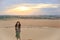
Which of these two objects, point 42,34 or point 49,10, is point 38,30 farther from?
point 49,10

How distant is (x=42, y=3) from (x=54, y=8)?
7 cm

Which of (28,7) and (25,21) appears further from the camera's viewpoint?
(28,7)

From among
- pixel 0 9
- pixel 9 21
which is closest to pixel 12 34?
pixel 9 21

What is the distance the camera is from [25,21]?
545 millimetres

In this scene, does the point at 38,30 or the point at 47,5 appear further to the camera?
the point at 47,5

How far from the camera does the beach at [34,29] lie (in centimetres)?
53

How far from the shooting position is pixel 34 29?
53 cm

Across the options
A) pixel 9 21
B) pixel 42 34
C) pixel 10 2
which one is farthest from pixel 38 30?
pixel 10 2

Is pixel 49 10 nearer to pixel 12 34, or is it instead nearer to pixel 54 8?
pixel 54 8

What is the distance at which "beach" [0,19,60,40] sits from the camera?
20.9 inches

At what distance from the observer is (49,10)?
0.62m

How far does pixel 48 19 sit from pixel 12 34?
157 millimetres

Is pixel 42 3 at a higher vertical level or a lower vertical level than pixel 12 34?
higher

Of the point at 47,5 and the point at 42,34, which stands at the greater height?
the point at 47,5
